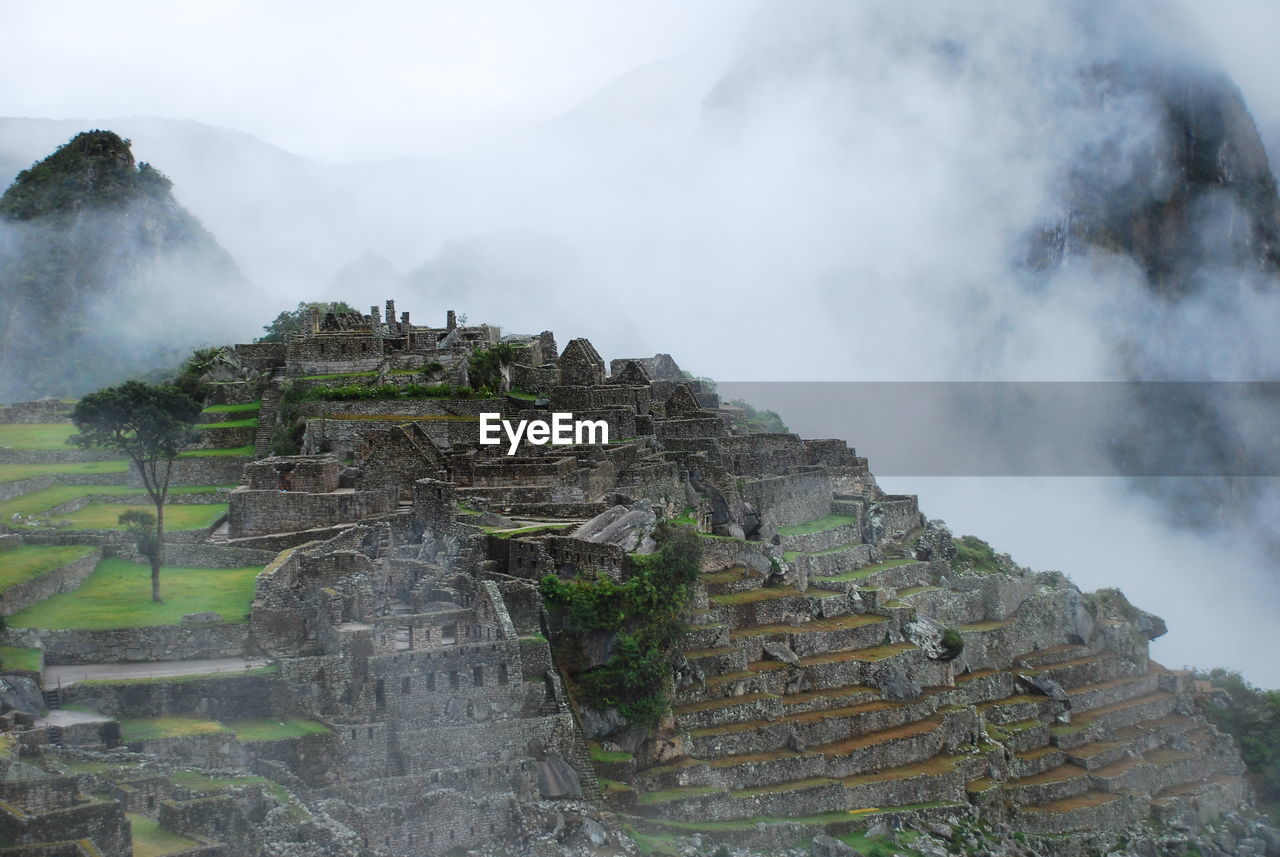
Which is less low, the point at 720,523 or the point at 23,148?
the point at 23,148

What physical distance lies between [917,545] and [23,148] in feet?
261

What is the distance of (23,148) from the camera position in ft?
323

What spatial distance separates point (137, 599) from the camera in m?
30.7

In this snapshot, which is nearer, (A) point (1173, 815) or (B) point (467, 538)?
(B) point (467, 538)

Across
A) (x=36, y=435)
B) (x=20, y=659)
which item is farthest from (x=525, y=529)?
(x=36, y=435)

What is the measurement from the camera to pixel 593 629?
32625 mm

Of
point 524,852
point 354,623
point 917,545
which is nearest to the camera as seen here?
point 524,852

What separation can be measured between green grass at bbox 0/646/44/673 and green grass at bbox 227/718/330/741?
12.9 ft

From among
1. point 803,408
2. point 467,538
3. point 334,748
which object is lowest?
point 334,748

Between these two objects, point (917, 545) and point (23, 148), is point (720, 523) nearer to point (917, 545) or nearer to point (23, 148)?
point (917, 545)

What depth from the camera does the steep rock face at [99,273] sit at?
76250 mm

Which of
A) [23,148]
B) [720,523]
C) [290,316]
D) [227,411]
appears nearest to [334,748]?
[720,523]

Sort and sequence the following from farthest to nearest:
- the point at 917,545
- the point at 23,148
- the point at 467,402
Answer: the point at 23,148 < the point at 917,545 < the point at 467,402

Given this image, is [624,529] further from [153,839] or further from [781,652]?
[153,839]
